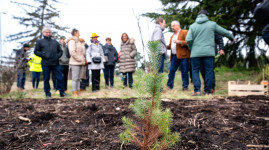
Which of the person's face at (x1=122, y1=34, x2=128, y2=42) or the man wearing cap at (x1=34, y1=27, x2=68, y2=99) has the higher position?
the person's face at (x1=122, y1=34, x2=128, y2=42)

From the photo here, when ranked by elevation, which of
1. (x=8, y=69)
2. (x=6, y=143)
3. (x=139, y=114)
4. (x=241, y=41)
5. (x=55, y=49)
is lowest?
(x=6, y=143)

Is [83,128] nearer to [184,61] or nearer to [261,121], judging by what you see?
[261,121]

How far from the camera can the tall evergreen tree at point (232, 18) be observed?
652 cm

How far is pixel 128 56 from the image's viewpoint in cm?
684

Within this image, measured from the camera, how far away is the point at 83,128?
88.0 inches

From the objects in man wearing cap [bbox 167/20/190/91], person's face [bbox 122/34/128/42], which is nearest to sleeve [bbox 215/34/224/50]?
man wearing cap [bbox 167/20/190/91]

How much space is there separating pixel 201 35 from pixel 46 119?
3816mm

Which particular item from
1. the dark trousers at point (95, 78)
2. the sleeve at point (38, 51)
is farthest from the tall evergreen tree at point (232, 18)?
the sleeve at point (38, 51)

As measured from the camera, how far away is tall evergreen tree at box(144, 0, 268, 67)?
6.52 metres

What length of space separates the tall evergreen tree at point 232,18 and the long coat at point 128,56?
1.51 m

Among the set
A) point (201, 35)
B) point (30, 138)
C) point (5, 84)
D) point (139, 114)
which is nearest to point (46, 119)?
point (30, 138)

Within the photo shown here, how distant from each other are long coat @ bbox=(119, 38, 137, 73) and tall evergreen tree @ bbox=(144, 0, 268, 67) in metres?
1.51

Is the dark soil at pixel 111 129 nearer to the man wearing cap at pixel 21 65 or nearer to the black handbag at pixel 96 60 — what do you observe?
the black handbag at pixel 96 60

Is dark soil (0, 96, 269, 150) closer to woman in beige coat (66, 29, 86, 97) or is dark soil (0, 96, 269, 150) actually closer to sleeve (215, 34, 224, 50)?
sleeve (215, 34, 224, 50)
